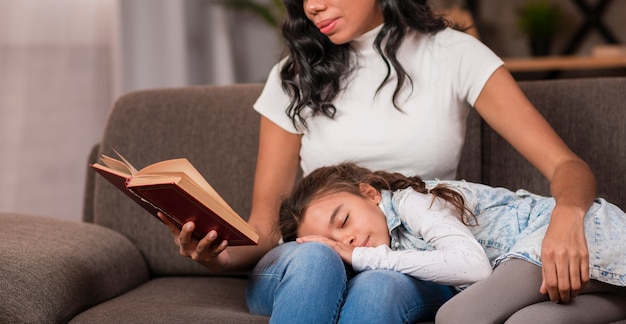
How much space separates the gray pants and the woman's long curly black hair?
0.53 m

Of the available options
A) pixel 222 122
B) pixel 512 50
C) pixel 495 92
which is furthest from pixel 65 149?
pixel 512 50

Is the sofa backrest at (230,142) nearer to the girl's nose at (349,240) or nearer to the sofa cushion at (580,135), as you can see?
the sofa cushion at (580,135)

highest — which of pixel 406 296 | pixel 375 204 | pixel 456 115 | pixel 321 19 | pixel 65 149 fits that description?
pixel 321 19

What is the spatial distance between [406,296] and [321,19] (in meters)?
0.65

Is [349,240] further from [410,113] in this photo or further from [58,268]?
[58,268]

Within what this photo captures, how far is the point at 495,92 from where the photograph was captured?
1769 mm

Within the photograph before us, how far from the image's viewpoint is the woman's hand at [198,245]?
4.89 feet

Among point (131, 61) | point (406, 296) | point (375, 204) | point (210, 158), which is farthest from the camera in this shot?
point (131, 61)

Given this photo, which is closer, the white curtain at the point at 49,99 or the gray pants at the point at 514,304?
the gray pants at the point at 514,304

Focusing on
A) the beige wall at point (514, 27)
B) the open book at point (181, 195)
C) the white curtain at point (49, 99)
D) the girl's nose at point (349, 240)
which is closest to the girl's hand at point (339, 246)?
the girl's nose at point (349, 240)

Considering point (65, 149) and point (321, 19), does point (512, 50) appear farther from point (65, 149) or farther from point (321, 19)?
point (321, 19)

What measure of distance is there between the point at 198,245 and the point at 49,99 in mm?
1880

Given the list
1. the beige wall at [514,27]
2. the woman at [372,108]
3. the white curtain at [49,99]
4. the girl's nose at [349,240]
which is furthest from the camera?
the beige wall at [514,27]

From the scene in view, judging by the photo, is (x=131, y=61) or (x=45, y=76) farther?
(x=131, y=61)
